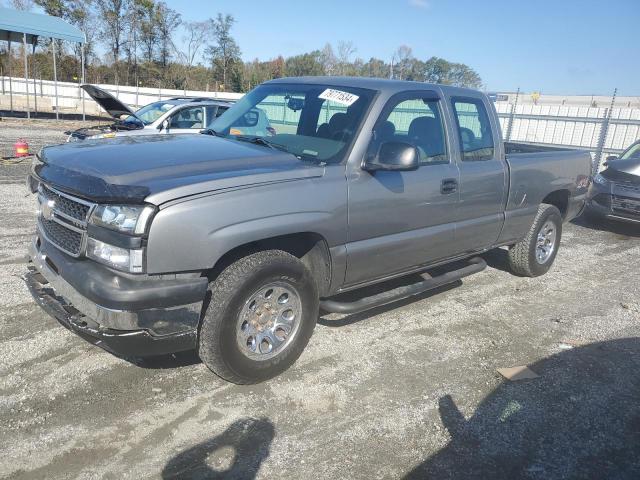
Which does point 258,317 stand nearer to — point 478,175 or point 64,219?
point 64,219

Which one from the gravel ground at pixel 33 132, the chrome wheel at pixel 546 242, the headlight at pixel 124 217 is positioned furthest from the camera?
the gravel ground at pixel 33 132

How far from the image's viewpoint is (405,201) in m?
3.90

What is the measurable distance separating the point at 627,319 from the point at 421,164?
2.71m

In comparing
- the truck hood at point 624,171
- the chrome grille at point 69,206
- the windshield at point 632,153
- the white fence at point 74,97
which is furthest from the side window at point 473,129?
the white fence at point 74,97

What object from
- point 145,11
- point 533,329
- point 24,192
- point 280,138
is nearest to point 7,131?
point 24,192

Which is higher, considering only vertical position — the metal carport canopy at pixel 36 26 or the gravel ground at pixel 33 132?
the metal carport canopy at pixel 36 26

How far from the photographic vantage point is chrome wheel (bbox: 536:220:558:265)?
589cm

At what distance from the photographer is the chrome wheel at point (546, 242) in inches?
232

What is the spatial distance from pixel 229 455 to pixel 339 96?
8.84 feet

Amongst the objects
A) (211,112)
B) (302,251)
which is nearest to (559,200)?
(302,251)

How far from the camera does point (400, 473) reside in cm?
267

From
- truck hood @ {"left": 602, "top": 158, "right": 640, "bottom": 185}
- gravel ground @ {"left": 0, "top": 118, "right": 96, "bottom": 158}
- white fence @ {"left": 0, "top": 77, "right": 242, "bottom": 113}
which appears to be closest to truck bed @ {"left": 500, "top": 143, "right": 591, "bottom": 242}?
truck hood @ {"left": 602, "top": 158, "right": 640, "bottom": 185}

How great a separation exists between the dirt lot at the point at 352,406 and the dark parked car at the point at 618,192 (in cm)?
453

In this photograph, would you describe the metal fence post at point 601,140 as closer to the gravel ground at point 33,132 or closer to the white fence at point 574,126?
the white fence at point 574,126
